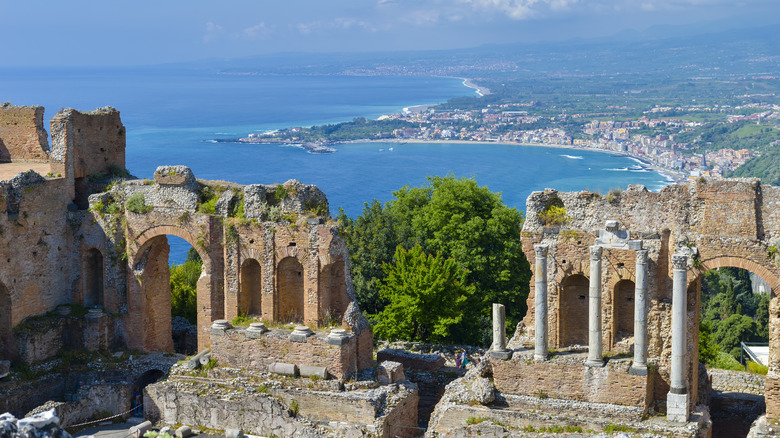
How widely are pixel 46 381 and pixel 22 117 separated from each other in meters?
10.1

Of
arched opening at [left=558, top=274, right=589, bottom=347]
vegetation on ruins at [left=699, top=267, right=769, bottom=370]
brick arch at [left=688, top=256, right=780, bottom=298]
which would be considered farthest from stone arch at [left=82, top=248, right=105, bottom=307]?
vegetation on ruins at [left=699, top=267, right=769, bottom=370]

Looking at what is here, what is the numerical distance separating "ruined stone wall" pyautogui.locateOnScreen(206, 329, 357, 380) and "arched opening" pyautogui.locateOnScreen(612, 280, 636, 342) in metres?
7.40

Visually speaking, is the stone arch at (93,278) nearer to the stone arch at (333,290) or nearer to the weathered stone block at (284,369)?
the weathered stone block at (284,369)

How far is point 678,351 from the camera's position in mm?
24625

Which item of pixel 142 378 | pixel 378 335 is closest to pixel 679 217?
pixel 378 335

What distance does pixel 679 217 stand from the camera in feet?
84.5

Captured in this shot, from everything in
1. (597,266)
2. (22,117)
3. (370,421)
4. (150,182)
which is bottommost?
(370,421)

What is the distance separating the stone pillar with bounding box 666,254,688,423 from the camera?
24.4 m

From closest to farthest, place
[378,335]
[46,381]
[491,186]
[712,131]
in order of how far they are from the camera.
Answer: [46,381], [378,335], [491,186], [712,131]

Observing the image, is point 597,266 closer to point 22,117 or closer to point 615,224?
point 615,224

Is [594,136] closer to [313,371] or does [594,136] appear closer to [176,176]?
[176,176]

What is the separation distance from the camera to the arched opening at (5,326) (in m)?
30.8

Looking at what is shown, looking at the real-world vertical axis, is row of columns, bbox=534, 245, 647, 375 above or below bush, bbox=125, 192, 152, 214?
below

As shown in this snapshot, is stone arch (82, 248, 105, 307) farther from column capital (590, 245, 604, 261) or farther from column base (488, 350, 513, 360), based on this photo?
column capital (590, 245, 604, 261)
